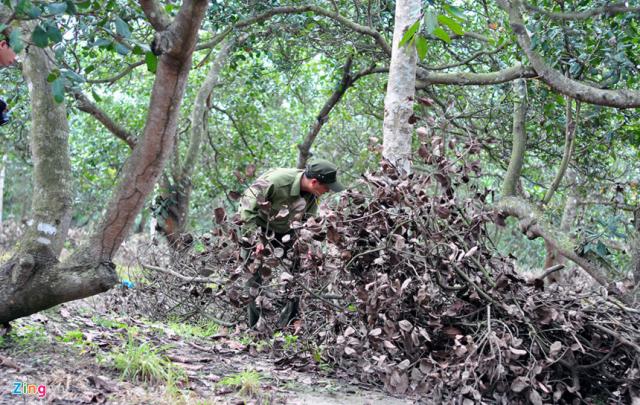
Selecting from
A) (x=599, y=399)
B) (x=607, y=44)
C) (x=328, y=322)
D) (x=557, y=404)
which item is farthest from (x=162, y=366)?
(x=607, y=44)

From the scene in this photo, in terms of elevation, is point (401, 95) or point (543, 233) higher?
point (401, 95)

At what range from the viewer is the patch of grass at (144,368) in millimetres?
3732

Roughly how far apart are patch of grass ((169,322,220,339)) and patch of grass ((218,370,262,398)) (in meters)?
1.37

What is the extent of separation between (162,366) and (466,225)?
2169mm

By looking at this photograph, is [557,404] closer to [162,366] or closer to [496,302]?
[496,302]

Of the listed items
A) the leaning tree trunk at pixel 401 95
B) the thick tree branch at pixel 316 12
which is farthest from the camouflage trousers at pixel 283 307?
the thick tree branch at pixel 316 12

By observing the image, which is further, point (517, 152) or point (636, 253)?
point (517, 152)

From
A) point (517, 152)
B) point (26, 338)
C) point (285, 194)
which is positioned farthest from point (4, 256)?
point (517, 152)

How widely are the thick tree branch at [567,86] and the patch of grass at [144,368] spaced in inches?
142

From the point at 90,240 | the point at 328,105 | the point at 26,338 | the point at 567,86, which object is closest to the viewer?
the point at 90,240

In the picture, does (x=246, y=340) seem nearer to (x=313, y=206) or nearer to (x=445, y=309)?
(x=313, y=206)

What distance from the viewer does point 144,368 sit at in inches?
148

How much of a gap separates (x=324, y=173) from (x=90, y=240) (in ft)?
7.35

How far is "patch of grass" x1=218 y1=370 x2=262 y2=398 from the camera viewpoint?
375 centimetres
